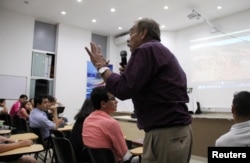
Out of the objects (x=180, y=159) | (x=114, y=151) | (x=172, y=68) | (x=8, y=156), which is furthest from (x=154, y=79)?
(x=8, y=156)

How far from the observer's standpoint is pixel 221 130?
4.44m

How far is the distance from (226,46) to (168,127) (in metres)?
6.44

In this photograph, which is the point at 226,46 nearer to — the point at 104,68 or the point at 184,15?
the point at 184,15

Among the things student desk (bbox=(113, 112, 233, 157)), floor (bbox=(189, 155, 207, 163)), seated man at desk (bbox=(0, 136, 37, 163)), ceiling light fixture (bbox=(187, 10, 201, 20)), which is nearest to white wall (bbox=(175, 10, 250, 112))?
ceiling light fixture (bbox=(187, 10, 201, 20))

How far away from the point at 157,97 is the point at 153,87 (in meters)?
0.06

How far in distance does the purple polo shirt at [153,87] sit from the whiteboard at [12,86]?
691 cm

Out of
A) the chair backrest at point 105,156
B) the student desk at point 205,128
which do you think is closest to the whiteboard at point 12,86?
the student desk at point 205,128

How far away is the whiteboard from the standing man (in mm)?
6846

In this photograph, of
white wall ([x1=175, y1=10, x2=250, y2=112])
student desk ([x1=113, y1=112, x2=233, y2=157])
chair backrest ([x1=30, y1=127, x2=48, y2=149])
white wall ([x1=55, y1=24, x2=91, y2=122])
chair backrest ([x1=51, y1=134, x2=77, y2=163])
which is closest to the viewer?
chair backrest ([x1=51, y1=134, x2=77, y2=163])

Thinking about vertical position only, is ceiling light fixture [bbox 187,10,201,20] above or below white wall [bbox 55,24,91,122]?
above

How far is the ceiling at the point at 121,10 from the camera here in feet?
20.7

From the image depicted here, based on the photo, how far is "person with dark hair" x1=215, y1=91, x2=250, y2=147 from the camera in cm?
143

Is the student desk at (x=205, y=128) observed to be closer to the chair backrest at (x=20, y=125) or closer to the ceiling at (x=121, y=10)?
the chair backrest at (x=20, y=125)

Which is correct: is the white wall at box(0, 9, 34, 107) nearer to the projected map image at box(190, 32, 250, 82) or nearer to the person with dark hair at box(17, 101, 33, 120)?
the person with dark hair at box(17, 101, 33, 120)
